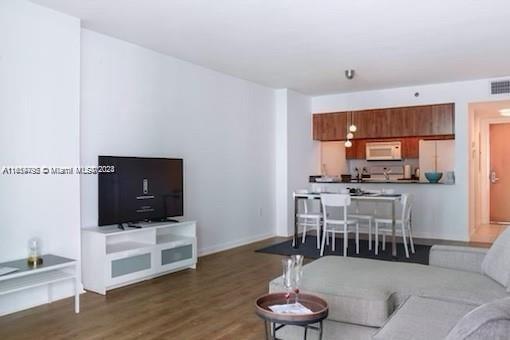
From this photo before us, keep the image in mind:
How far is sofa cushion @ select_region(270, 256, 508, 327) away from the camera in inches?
102

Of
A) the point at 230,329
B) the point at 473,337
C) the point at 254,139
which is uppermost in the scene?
the point at 254,139

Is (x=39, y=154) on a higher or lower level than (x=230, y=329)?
higher

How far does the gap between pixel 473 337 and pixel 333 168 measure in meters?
8.12

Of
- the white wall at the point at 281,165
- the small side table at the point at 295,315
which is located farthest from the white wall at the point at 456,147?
the small side table at the point at 295,315

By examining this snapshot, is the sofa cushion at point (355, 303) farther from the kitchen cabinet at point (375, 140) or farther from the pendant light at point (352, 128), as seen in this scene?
the kitchen cabinet at point (375, 140)

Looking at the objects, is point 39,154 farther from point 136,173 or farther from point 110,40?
point 110,40

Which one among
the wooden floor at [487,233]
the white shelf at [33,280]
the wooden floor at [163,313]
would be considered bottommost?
the wooden floor at [163,313]

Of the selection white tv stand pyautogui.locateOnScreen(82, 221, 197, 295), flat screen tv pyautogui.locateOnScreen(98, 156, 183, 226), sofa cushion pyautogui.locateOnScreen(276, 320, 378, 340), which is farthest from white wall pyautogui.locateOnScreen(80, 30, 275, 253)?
sofa cushion pyautogui.locateOnScreen(276, 320, 378, 340)

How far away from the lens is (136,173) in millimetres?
4629

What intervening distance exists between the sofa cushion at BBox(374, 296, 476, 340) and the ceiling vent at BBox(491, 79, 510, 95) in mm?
5502

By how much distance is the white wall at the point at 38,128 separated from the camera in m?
3.64

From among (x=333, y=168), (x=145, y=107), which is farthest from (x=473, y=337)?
(x=333, y=168)

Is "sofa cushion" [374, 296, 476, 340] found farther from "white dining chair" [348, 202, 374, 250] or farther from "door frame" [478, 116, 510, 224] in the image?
"door frame" [478, 116, 510, 224]

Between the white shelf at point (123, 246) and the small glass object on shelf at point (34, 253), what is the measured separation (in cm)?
64
